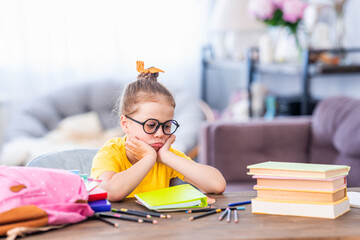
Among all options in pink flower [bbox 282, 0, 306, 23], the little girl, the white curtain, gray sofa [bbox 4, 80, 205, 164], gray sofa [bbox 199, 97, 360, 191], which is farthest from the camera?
the white curtain

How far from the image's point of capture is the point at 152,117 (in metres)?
1.45

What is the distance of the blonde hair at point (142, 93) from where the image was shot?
1.48 metres

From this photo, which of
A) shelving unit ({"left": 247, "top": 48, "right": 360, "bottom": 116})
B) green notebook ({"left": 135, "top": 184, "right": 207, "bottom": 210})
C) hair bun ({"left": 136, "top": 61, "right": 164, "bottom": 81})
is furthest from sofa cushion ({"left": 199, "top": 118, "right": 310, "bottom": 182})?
green notebook ({"left": 135, "top": 184, "right": 207, "bottom": 210})

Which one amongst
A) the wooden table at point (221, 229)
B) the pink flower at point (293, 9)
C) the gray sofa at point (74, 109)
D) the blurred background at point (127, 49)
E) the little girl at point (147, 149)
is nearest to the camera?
the wooden table at point (221, 229)

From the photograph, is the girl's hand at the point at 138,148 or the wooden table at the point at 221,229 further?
the girl's hand at the point at 138,148

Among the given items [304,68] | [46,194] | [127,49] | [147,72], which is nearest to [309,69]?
[304,68]

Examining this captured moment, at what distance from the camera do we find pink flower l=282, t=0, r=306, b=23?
134 inches

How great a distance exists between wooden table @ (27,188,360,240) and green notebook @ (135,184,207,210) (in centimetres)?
4

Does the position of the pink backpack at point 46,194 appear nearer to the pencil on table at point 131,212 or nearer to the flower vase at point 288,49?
the pencil on table at point 131,212

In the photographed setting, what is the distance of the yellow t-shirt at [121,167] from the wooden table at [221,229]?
0.35 meters

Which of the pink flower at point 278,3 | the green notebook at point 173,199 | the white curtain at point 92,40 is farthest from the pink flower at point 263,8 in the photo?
the green notebook at point 173,199

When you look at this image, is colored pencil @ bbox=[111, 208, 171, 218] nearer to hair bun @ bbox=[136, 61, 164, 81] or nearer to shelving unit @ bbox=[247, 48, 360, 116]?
hair bun @ bbox=[136, 61, 164, 81]

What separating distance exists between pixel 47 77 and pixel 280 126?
2.81m

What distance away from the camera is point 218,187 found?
4.48 ft
